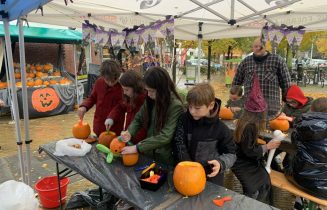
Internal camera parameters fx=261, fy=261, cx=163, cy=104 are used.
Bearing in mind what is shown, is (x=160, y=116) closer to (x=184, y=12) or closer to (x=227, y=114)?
(x=227, y=114)

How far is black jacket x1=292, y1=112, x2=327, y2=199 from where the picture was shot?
2176 mm

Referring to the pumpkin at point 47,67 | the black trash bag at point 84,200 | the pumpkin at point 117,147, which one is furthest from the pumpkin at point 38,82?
the pumpkin at point 117,147

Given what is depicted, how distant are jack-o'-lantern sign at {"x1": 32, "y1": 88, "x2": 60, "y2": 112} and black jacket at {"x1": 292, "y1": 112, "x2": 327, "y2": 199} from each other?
7364 mm

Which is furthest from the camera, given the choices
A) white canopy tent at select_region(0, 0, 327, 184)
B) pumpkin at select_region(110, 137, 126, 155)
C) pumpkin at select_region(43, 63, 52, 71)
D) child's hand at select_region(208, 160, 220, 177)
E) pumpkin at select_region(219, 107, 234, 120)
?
pumpkin at select_region(43, 63, 52, 71)

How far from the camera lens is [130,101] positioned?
275cm

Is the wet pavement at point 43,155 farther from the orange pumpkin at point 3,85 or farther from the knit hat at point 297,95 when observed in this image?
the knit hat at point 297,95

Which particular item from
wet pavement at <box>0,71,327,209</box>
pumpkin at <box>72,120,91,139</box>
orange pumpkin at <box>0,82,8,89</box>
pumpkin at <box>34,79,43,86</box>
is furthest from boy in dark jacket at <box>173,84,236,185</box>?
orange pumpkin at <box>0,82,8,89</box>

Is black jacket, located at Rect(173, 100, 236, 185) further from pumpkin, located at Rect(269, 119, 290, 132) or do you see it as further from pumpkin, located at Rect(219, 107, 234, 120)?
pumpkin, located at Rect(219, 107, 234, 120)

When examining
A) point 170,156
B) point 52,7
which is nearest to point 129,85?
point 170,156

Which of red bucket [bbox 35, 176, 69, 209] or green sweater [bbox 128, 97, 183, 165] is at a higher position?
green sweater [bbox 128, 97, 183, 165]

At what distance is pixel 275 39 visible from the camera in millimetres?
5176

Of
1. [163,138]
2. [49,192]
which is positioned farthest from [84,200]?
[163,138]

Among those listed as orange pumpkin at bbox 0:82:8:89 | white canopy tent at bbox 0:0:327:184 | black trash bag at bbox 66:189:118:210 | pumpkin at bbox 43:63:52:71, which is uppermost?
white canopy tent at bbox 0:0:327:184

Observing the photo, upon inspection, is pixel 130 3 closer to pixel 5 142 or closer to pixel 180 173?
pixel 180 173
